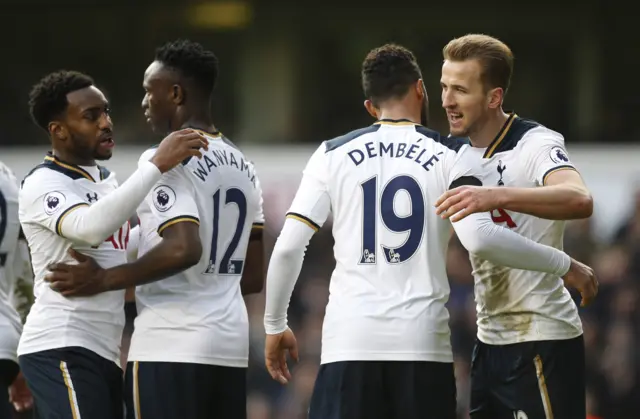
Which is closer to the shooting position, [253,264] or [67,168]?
[67,168]

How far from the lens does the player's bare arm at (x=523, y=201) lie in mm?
4910

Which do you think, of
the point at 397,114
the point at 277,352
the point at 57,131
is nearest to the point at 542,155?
the point at 397,114

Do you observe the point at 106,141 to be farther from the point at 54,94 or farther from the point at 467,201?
Answer: the point at 467,201

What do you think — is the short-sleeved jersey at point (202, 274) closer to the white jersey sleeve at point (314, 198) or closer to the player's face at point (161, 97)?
the player's face at point (161, 97)

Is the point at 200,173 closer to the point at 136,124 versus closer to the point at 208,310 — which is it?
the point at 208,310

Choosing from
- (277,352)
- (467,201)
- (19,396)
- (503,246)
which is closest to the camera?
(467,201)

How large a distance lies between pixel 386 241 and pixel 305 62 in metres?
10.2

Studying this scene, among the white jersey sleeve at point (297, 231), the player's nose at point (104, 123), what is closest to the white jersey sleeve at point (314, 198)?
the white jersey sleeve at point (297, 231)

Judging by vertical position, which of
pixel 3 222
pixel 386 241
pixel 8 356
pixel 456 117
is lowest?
pixel 8 356

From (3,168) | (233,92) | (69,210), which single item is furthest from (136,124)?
(69,210)

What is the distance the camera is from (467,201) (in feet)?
16.1

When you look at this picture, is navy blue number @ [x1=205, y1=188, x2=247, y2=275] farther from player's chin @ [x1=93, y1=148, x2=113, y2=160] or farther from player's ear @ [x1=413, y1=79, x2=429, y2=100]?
player's ear @ [x1=413, y1=79, x2=429, y2=100]

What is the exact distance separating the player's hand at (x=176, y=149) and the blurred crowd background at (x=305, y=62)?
297 inches

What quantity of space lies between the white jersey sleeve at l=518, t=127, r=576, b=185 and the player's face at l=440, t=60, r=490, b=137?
24 cm
